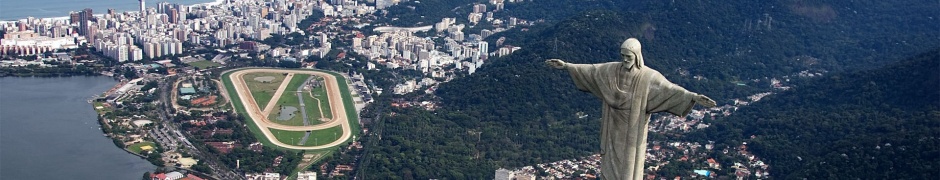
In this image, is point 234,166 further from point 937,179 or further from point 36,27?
point 36,27

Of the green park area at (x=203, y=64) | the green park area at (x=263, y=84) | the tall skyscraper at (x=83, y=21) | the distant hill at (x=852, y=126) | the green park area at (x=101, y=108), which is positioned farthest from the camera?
the tall skyscraper at (x=83, y=21)

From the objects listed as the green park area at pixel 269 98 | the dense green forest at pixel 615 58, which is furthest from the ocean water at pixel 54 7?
the dense green forest at pixel 615 58

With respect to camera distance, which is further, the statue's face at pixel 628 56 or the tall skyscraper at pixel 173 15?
the tall skyscraper at pixel 173 15

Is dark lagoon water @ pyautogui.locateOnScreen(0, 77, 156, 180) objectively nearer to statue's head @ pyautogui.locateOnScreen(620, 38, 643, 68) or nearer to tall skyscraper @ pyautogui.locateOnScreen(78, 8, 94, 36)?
tall skyscraper @ pyautogui.locateOnScreen(78, 8, 94, 36)

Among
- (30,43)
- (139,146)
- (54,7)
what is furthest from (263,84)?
(54,7)

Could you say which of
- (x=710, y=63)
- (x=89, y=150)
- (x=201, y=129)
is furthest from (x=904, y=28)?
(x=89, y=150)

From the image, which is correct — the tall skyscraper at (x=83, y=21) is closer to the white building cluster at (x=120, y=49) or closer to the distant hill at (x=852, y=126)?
the white building cluster at (x=120, y=49)
